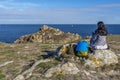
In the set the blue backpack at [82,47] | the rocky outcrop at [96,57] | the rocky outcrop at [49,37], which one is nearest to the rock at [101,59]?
the rocky outcrop at [96,57]

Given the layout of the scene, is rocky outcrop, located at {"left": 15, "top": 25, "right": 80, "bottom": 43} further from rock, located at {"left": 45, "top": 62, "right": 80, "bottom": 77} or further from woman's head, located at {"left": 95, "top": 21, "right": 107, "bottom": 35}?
rock, located at {"left": 45, "top": 62, "right": 80, "bottom": 77}

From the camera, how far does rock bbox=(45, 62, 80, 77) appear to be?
65.8 feet

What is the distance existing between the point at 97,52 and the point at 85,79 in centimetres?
357

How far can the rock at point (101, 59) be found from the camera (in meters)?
21.5

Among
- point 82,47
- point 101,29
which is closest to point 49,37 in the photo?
point 101,29

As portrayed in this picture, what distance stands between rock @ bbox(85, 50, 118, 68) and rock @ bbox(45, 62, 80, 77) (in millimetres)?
1504

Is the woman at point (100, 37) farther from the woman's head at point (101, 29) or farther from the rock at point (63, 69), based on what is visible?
the rock at point (63, 69)

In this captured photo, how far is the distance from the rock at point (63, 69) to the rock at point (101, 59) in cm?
150

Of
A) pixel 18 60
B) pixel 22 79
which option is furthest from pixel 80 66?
pixel 18 60

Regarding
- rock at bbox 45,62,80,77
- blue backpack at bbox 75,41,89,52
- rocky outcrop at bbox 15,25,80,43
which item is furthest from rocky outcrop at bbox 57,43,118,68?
rocky outcrop at bbox 15,25,80,43

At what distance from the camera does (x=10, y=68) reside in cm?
2230

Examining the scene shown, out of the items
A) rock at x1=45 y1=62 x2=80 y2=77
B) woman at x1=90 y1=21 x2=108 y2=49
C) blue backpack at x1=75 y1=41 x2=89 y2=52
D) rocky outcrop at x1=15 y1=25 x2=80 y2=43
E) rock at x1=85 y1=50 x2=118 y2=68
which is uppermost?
woman at x1=90 y1=21 x2=108 y2=49

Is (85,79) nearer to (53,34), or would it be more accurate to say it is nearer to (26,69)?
(26,69)

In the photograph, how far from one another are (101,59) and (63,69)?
3.27 m
